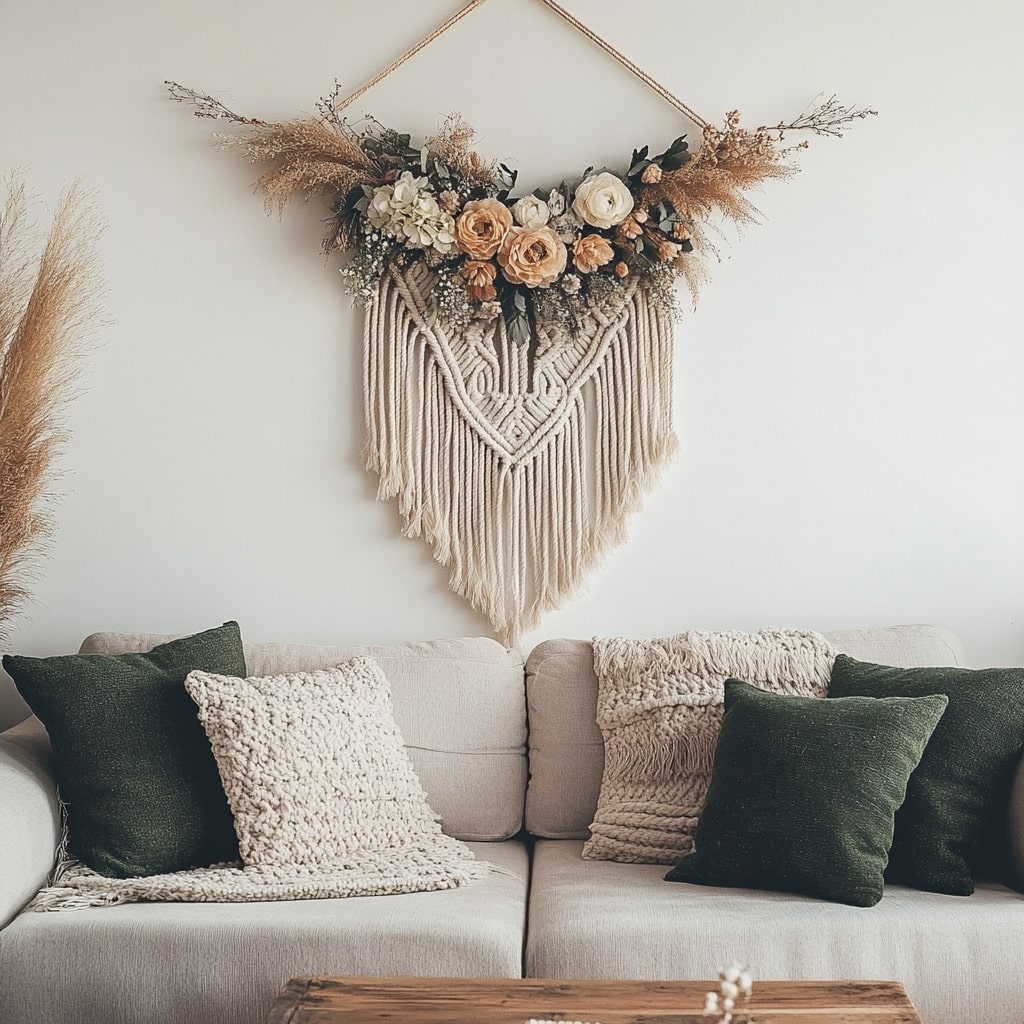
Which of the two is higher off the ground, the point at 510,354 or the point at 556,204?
the point at 556,204

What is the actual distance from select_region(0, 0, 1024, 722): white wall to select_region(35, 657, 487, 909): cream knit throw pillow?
21.4 inches

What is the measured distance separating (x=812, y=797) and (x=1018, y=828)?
0.39 m

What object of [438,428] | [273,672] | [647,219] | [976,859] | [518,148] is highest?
[518,148]

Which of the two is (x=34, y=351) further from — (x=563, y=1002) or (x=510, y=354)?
(x=563, y=1002)

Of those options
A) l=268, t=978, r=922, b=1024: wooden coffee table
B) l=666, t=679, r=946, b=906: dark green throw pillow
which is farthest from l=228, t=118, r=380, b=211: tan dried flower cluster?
l=268, t=978, r=922, b=1024: wooden coffee table

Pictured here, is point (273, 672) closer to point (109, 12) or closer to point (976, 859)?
point (976, 859)

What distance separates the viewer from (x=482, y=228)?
2525 millimetres

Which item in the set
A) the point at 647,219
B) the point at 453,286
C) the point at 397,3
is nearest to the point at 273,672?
the point at 453,286

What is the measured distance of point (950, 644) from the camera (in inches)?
94.3

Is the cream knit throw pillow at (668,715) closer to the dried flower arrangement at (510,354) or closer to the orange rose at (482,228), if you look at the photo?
the dried flower arrangement at (510,354)

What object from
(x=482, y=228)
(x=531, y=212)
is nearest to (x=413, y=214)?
(x=482, y=228)

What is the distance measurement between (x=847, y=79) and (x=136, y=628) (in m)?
2.16

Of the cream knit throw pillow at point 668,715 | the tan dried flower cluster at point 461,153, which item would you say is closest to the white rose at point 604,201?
the tan dried flower cluster at point 461,153

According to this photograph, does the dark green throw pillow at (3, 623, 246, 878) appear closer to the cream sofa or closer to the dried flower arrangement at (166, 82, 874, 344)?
the cream sofa
